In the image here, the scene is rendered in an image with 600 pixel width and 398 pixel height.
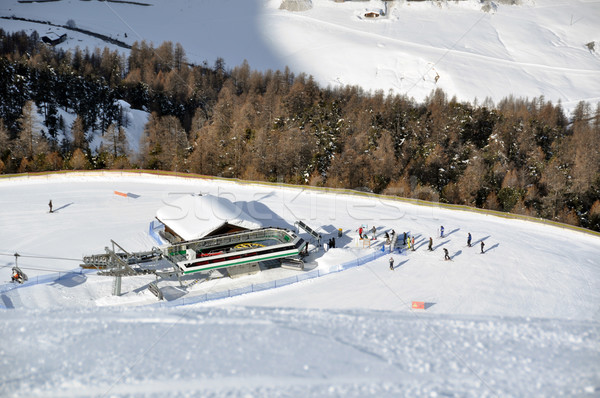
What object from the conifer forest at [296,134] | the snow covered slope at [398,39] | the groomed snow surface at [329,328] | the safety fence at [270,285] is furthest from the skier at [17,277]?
the snow covered slope at [398,39]

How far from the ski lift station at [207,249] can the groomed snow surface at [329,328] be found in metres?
0.97

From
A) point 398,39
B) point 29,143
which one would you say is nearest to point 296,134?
point 29,143

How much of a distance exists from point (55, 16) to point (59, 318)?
4672 inches

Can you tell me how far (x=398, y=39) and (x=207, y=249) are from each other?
9696 centimetres

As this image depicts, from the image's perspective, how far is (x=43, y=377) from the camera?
51.8ft

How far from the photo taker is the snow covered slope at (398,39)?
3696 inches

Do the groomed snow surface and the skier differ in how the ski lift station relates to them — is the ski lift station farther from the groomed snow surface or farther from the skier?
the skier

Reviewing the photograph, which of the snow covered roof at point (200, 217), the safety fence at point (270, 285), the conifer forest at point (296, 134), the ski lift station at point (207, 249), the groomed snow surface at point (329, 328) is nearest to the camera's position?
the groomed snow surface at point (329, 328)

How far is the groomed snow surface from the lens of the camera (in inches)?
620

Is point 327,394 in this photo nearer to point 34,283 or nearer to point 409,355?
point 409,355

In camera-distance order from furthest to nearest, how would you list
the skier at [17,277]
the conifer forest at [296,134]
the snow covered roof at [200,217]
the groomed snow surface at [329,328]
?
the conifer forest at [296,134], the snow covered roof at [200,217], the skier at [17,277], the groomed snow surface at [329,328]

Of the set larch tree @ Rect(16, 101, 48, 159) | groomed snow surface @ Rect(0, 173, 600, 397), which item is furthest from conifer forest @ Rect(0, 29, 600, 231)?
groomed snow surface @ Rect(0, 173, 600, 397)

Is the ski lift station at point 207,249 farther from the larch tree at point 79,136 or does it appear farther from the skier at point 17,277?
the larch tree at point 79,136

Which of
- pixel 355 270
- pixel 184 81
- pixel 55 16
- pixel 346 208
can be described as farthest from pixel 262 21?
pixel 355 270
